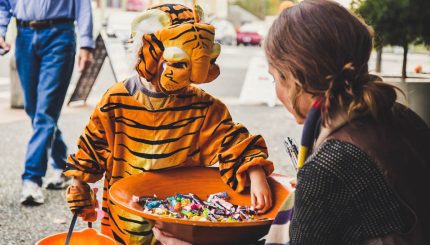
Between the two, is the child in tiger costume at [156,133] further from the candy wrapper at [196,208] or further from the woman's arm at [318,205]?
the woman's arm at [318,205]

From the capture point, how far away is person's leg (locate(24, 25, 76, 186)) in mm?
4328

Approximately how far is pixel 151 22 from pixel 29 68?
7.26 feet

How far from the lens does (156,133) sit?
8.27 ft

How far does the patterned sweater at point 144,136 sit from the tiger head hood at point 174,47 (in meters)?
0.11

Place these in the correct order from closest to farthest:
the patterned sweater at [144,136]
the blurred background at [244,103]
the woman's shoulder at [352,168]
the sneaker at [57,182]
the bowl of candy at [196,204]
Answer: the woman's shoulder at [352,168] < the bowl of candy at [196,204] < the patterned sweater at [144,136] < the blurred background at [244,103] < the sneaker at [57,182]

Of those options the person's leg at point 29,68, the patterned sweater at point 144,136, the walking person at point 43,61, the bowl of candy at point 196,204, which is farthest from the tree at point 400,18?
the bowl of candy at point 196,204

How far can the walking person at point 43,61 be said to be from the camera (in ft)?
14.2

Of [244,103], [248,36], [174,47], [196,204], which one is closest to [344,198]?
[196,204]

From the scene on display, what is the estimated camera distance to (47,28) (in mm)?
4336

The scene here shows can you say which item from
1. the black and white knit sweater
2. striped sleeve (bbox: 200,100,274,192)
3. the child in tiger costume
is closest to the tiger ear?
the child in tiger costume

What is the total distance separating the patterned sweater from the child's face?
→ 2.02ft

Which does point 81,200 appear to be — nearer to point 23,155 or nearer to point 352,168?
point 352,168

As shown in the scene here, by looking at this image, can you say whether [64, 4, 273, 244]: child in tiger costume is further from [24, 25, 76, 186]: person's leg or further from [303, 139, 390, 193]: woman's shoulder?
[24, 25, 76, 186]: person's leg

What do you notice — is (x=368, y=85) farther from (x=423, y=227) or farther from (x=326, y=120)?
(x=423, y=227)
